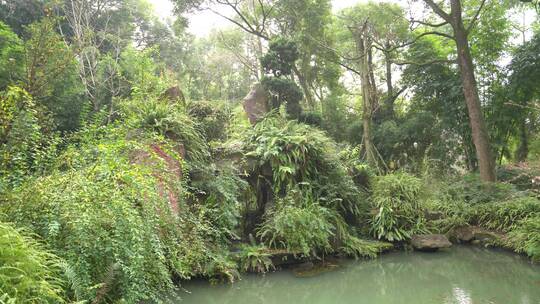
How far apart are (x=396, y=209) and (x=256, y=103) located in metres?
4.26

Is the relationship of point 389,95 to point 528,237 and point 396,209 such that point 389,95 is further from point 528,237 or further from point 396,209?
point 528,237

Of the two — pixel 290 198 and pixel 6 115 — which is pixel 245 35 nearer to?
pixel 290 198

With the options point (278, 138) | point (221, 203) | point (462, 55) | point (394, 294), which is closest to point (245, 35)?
point (462, 55)

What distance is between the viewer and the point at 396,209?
6730 millimetres

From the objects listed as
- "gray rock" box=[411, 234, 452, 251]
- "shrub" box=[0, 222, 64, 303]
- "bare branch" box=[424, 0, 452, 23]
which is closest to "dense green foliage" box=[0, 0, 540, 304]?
"shrub" box=[0, 222, 64, 303]

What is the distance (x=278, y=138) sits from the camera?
6.45 m

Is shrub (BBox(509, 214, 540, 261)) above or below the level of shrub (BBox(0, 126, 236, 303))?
below

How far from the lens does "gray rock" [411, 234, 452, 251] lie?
20.3 ft

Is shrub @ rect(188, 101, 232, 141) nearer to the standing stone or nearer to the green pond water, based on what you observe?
the standing stone

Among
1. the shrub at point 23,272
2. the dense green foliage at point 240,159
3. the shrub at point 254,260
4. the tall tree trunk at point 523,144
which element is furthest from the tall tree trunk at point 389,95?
the shrub at point 23,272

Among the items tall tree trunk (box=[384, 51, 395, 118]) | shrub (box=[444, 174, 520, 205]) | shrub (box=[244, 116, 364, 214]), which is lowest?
shrub (box=[444, 174, 520, 205])

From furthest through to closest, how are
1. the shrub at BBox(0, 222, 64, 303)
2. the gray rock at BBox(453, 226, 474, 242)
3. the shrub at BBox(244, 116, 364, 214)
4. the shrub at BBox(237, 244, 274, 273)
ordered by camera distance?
the gray rock at BBox(453, 226, 474, 242) → the shrub at BBox(244, 116, 364, 214) → the shrub at BBox(237, 244, 274, 273) → the shrub at BBox(0, 222, 64, 303)

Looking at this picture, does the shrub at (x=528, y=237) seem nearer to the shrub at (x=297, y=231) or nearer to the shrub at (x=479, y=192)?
the shrub at (x=479, y=192)

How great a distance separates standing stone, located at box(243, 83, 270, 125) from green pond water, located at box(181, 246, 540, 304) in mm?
4465
